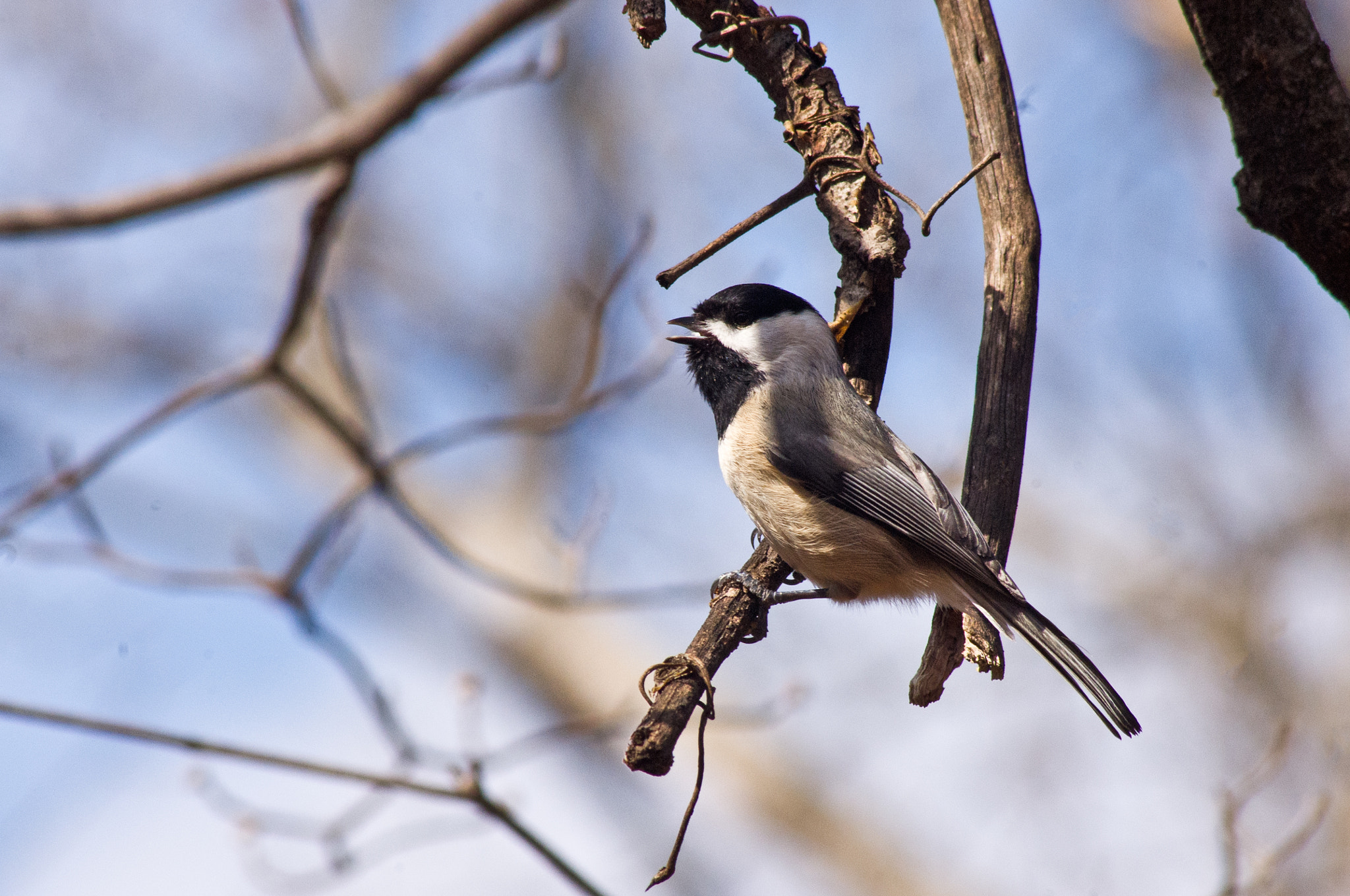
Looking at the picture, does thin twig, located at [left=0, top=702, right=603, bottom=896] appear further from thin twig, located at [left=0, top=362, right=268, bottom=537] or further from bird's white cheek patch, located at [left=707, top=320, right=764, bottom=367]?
bird's white cheek patch, located at [left=707, top=320, right=764, bottom=367]

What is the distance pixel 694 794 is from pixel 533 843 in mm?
282

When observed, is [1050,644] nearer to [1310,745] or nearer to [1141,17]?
[1310,745]

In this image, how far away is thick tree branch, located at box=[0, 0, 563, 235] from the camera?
0.94 metres

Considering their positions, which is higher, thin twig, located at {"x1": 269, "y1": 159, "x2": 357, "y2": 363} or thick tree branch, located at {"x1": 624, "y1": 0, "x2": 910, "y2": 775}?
thick tree branch, located at {"x1": 624, "y1": 0, "x2": 910, "y2": 775}

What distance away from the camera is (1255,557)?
20.5 feet

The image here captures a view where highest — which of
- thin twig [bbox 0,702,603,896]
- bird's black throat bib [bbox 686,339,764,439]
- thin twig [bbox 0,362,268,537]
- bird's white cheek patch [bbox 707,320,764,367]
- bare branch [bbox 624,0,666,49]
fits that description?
bare branch [bbox 624,0,666,49]

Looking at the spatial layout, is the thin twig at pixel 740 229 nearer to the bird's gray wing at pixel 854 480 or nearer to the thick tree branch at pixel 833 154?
the thick tree branch at pixel 833 154

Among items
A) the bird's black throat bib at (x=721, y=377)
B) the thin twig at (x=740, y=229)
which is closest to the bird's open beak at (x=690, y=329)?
the bird's black throat bib at (x=721, y=377)

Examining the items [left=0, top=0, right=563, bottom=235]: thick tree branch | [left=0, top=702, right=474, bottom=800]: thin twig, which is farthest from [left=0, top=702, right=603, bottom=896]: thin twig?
[left=0, top=0, right=563, bottom=235]: thick tree branch

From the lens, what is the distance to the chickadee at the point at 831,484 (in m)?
2.56

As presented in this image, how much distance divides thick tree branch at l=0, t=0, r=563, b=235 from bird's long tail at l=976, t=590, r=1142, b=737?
1.83 m

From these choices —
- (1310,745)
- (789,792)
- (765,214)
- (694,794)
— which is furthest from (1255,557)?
(694,794)

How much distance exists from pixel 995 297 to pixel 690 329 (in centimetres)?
105

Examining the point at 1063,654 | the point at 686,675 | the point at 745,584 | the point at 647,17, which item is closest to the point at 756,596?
the point at 745,584
